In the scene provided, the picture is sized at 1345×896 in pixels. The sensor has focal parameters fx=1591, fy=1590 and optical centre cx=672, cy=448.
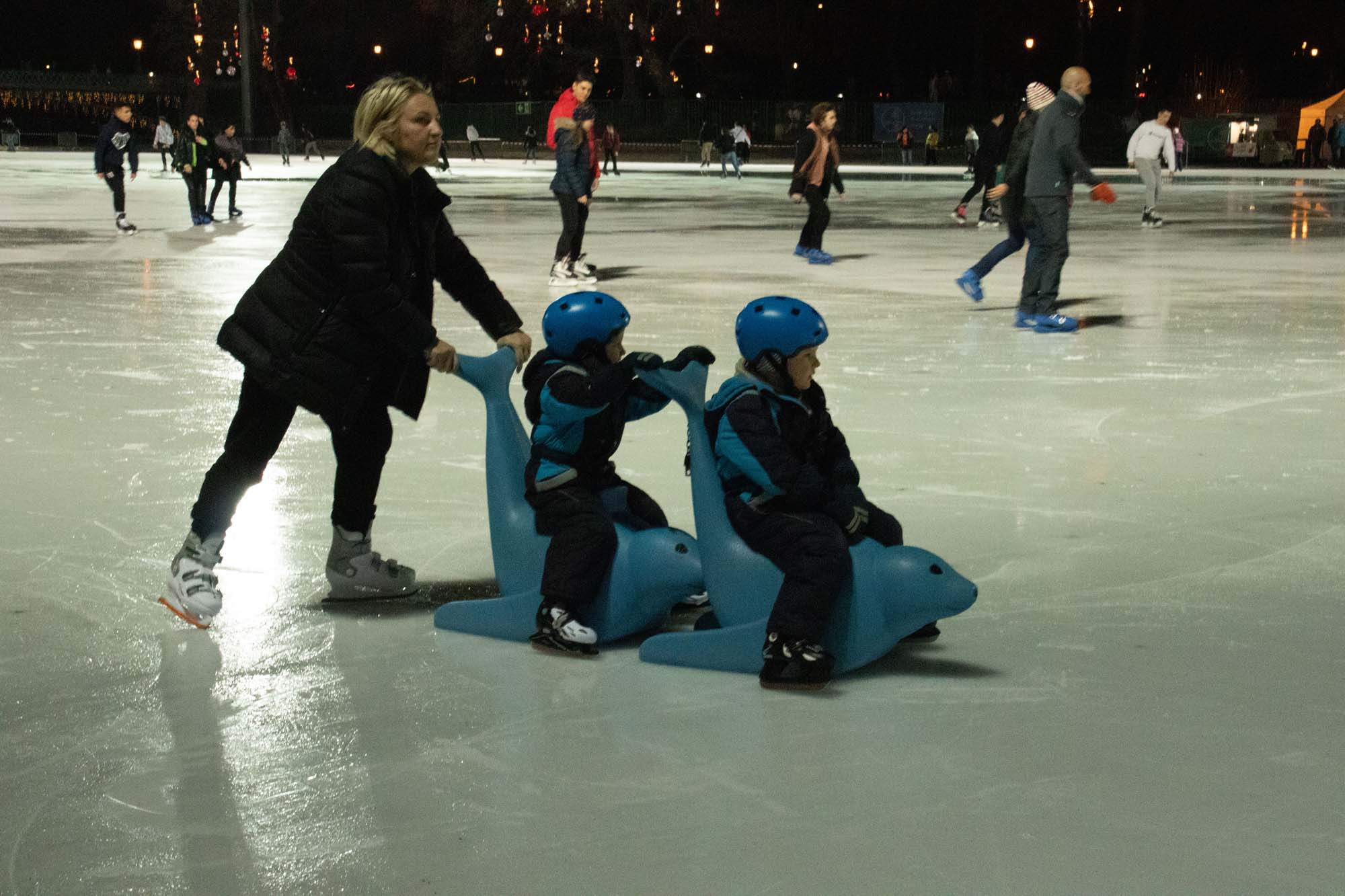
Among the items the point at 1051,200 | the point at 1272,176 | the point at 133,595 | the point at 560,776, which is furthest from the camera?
the point at 1272,176

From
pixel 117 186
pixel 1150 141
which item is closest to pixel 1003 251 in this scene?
pixel 1150 141

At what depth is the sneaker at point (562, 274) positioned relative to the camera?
12.3 meters

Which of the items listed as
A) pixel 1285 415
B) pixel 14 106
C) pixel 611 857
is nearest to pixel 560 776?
pixel 611 857

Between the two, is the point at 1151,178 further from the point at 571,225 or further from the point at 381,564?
the point at 381,564

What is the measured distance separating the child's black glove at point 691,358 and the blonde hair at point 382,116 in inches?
34.2

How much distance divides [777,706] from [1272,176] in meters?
35.4

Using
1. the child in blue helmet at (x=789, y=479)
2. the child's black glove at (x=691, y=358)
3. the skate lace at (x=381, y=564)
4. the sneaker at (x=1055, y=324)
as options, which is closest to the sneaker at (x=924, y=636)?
the child in blue helmet at (x=789, y=479)

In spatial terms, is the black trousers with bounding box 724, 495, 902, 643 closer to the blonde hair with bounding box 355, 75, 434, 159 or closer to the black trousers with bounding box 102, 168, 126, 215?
the blonde hair with bounding box 355, 75, 434, 159

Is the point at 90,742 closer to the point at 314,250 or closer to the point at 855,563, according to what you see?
the point at 314,250

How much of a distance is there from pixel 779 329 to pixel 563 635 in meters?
0.88

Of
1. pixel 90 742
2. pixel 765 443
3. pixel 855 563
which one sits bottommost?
pixel 90 742

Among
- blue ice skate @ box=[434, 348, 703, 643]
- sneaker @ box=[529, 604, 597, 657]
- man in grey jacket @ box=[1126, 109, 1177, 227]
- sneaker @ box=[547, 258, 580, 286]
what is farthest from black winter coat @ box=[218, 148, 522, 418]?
man in grey jacket @ box=[1126, 109, 1177, 227]

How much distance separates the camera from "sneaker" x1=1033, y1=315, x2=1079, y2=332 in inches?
380

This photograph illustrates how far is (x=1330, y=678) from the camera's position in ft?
11.9
